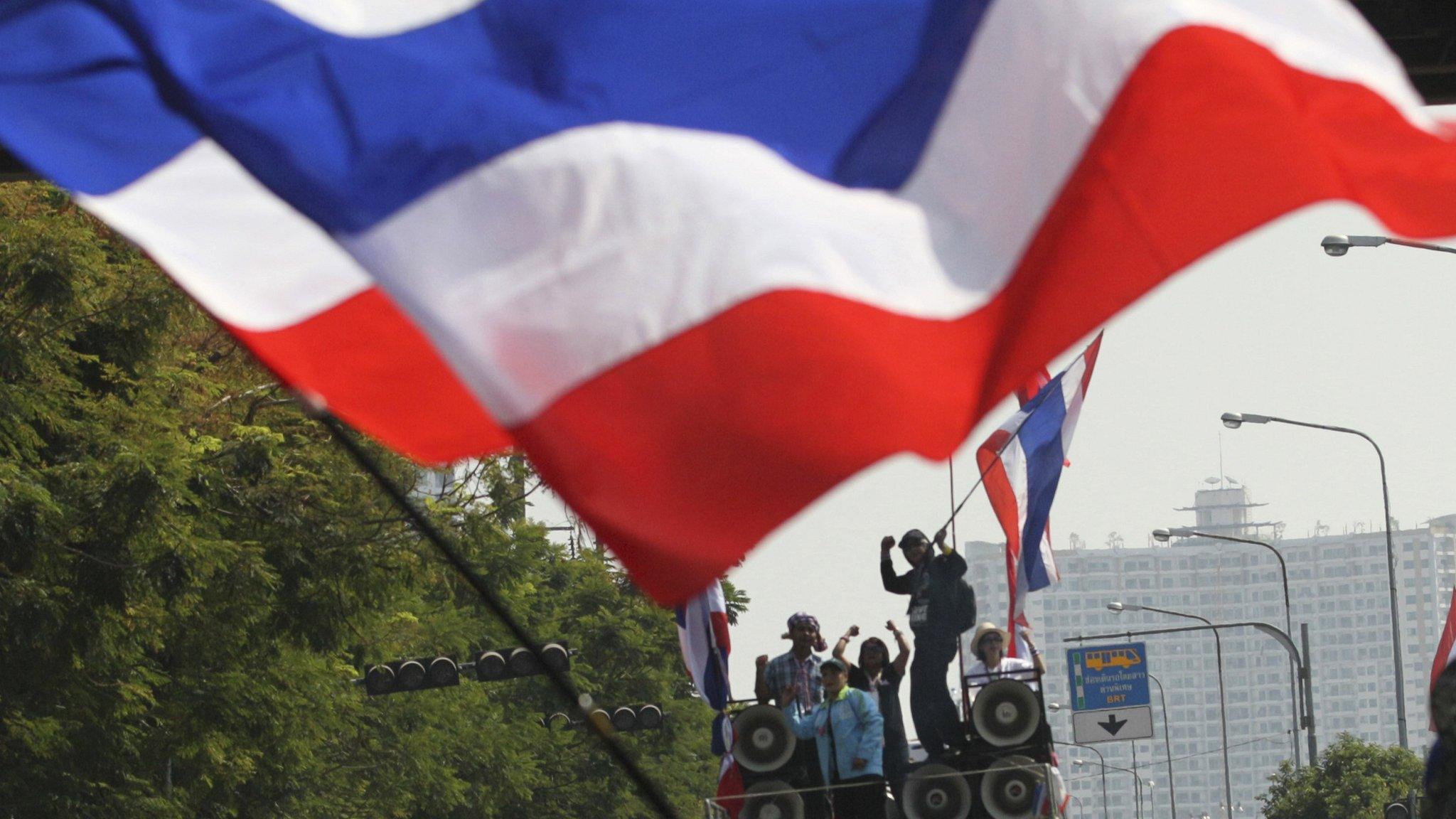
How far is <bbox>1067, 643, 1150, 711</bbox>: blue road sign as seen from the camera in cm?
5156

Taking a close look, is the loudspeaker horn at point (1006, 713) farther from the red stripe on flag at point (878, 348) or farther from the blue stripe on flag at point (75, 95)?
the blue stripe on flag at point (75, 95)

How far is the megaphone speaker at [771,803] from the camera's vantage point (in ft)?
46.0

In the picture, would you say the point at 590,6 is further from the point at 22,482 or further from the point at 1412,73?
the point at 22,482

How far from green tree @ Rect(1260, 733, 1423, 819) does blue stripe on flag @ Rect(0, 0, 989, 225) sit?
166 ft

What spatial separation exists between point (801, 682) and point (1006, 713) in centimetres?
139

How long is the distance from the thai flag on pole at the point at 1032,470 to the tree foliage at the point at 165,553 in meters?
7.30

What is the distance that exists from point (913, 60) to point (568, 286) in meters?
1.07

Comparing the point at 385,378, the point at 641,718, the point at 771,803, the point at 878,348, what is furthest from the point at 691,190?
the point at 641,718

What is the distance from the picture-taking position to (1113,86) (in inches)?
202

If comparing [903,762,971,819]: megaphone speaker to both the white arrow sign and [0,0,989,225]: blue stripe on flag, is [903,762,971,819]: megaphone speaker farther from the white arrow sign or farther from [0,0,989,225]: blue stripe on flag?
the white arrow sign

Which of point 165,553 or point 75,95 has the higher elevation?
point 165,553

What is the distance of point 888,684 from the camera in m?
14.3

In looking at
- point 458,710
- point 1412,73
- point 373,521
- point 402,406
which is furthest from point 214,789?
point 402,406

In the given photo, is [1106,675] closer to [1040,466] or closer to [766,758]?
[1040,466]
